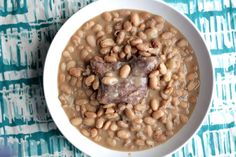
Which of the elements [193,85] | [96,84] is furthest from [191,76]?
[96,84]

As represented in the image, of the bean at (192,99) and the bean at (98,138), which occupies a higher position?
the bean at (192,99)

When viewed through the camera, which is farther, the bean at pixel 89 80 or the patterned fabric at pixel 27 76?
the patterned fabric at pixel 27 76

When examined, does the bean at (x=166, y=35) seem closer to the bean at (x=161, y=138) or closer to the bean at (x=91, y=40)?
the bean at (x=91, y=40)

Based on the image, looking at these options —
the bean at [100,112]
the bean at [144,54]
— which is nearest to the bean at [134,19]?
the bean at [144,54]

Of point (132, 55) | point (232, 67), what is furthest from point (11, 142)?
point (232, 67)

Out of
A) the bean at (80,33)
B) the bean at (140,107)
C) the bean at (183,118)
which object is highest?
the bean at (80,33)

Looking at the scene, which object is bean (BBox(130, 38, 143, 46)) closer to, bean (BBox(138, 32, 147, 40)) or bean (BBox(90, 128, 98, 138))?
bean (BBox(138, 32, 147, 40))

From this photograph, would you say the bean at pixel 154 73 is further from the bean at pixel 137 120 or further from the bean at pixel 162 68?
the bean at pixel 137 120

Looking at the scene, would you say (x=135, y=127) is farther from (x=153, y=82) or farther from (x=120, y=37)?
(x=120, y=37)
